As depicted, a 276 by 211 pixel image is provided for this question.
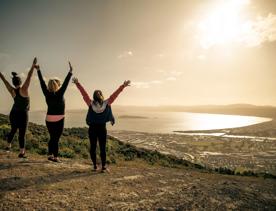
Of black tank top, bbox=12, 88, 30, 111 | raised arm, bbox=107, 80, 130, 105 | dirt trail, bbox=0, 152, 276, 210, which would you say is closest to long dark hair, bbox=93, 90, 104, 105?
raised arm, bbox=107, 80, 130, 105

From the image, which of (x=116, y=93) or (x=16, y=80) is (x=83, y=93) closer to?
(x=116, y=93)

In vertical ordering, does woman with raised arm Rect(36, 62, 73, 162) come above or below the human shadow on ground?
above

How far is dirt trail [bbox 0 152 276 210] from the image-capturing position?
23.0ft

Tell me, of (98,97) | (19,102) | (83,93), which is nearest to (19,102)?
(19,102)

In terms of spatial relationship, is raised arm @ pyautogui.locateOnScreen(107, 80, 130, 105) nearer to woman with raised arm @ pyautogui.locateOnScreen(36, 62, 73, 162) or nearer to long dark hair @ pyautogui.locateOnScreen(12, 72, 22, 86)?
woman with raised arm @ pyautogui.locateOnScreen(36, 62, 73, 162)

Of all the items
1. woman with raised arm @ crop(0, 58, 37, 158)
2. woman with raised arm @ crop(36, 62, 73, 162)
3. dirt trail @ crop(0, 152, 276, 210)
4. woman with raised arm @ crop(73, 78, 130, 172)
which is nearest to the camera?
dirt trail @ crop(0, 152, 276, 210)

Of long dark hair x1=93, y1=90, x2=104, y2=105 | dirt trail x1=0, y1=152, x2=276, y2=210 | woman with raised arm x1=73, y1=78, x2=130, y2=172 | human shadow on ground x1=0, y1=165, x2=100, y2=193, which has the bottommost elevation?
dirt trail x1=0, y1=152, x2=276, y2=210

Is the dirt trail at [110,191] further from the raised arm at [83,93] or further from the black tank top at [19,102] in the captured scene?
→ the raised arm at [83,93]

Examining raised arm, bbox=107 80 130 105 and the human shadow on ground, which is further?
raised arm, bbox=107 80 130 105

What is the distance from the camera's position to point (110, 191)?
811 cm

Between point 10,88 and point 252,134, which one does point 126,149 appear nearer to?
point 10,88

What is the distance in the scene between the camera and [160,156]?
26938mm

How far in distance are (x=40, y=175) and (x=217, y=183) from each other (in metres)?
6.52

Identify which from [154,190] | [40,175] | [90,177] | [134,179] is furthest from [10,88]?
[154,190]
